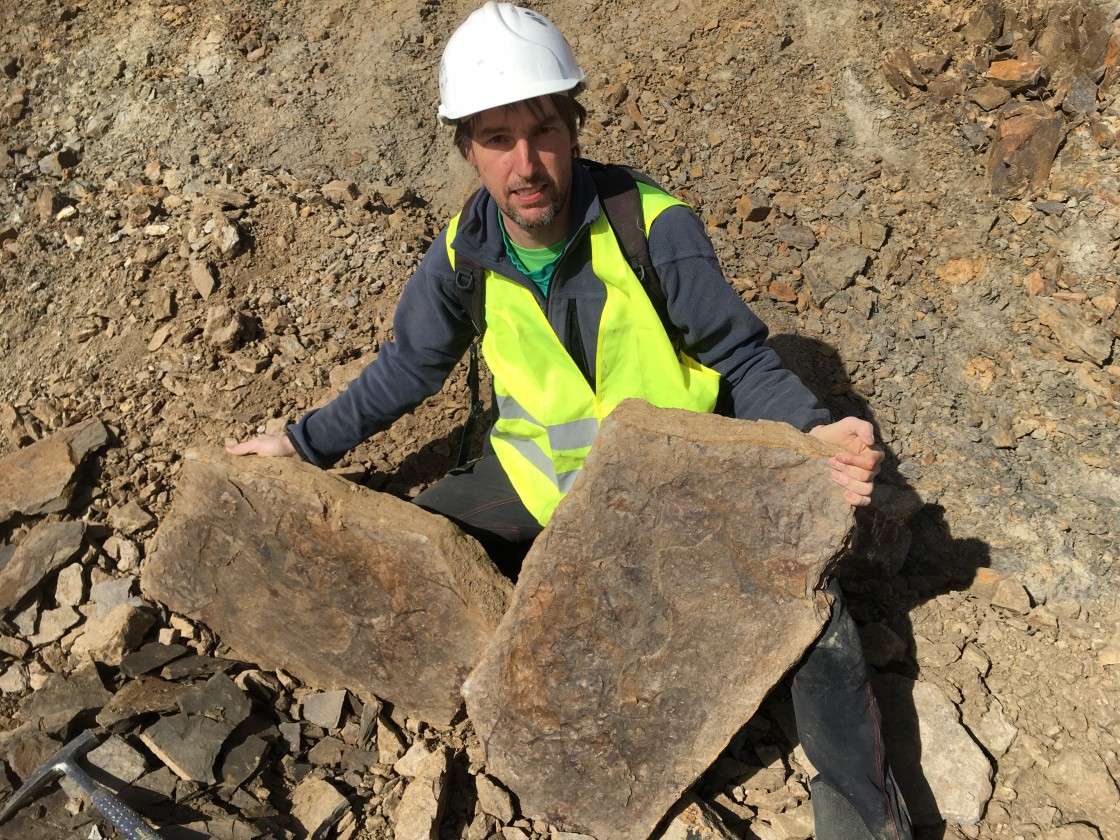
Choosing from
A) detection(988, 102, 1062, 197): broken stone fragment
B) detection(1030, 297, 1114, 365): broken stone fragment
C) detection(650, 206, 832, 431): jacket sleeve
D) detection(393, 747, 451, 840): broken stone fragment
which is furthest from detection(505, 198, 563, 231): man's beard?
detection(988, 102, 1062, 197): broken stone fragment

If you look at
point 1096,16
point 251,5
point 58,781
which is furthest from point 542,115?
point 251,5

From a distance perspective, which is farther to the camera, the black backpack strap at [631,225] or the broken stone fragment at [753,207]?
the broken stone fragment at [753,207]

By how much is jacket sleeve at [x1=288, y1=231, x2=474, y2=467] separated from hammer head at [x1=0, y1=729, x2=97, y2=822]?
1064 millimetres

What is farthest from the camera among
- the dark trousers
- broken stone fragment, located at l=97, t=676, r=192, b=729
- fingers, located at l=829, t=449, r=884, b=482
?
broken stone fragment, located at l=97, t=676, r=192, b=729

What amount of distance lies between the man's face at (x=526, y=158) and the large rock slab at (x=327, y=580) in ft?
3.11

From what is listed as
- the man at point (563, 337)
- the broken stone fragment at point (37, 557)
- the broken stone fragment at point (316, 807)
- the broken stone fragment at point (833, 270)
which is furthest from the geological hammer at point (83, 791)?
the broken stone fragment at point (833, 270)

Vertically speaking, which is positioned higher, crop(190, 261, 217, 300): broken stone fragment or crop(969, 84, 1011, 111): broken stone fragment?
crop(190, 261, 217, 300): broken stone fragment

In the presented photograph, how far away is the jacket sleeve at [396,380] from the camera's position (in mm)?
2863

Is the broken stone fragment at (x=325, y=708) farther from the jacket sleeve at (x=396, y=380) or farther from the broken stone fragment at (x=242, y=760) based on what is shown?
the jacket sleeve at (x=396, y=380)

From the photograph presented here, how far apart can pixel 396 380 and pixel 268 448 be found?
47 cm

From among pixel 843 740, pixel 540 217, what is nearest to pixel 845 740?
pixel 843 740

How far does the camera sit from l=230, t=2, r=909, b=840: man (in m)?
2.39

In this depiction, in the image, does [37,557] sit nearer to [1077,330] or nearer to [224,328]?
[224,328]

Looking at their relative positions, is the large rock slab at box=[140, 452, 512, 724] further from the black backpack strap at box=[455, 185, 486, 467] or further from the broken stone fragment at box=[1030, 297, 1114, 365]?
the broken stone fragment at box=[1030, 297, 1114, 365]
